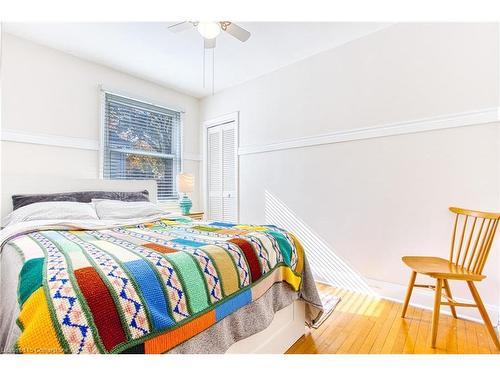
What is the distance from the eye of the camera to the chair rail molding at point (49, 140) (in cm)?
250

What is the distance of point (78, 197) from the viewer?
256 centimetres

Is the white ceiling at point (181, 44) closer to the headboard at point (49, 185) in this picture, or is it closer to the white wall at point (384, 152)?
the white wall at point (384, 152)

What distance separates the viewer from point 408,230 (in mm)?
2342

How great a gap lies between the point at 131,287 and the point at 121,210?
5.56 feet

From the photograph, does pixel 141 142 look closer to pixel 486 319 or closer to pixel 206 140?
pixel 206 140

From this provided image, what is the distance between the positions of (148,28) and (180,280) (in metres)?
2.52

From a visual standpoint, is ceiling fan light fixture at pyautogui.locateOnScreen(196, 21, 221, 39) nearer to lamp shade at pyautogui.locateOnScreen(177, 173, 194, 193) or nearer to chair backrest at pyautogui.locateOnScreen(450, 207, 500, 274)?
lamp shade at pyautogui.locateOnScreen(177, 173, 194, 193)

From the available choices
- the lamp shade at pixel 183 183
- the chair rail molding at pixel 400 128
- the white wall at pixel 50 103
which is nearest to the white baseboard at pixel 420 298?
the chair rail molding at pixel 400 128

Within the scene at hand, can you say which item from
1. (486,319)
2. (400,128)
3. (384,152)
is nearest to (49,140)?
(384,152)

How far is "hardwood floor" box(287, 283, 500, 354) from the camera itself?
1.63 metres

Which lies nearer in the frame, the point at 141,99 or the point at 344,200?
the point at 344,200
